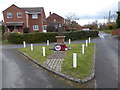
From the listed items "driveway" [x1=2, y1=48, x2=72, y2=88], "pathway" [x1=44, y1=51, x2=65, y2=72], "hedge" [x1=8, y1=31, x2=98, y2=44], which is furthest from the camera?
"hedge" [x1=8, y1=31, x2=98, y2=44]

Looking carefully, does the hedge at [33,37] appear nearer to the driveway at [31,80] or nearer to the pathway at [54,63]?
the pathway at [54,63]

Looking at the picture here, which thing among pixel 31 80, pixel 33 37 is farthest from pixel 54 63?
pixel 33 37

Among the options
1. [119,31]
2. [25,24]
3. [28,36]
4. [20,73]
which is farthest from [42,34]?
[119,31]

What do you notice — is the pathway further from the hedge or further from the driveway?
the hedge

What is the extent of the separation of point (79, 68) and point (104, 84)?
178 cm

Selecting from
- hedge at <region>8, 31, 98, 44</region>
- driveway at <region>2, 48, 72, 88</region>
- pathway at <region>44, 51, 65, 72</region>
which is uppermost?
hedge at <region>8, 31, 98, 44</region>

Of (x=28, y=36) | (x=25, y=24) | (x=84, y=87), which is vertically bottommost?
(x=84, y=87)

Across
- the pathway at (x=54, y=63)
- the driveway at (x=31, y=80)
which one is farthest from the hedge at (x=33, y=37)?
the driveway at (x=31, y=80)

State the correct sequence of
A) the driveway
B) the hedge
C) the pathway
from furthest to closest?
the hedge
the pathway
the driveway

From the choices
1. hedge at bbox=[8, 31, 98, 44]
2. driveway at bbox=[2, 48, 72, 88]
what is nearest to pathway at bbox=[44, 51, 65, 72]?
driveway at bbox=[2, 48, 72, 88]

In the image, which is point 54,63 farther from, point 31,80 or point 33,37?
point 33,37

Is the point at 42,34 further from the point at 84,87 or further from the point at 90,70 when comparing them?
the point at 84,87

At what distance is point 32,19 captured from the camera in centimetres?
3269

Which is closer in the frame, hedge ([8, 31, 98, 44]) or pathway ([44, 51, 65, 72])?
pathway ([44, 51, 65, 72])
